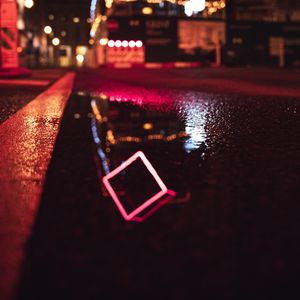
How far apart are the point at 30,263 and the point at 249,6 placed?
4035cm

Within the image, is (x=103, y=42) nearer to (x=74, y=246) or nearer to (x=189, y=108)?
(x=189, y=108)

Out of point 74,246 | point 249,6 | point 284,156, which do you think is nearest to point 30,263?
point 74,246

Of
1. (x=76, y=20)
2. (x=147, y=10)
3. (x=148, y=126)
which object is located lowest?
(x=148, y=126)

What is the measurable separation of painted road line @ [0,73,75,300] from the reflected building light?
105 cm

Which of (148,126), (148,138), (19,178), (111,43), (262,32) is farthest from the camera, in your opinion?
(262,32)

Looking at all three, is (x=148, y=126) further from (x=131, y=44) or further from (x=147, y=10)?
(x=147, y=10)

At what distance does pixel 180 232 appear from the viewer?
7.20ft

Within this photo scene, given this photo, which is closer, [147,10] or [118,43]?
[118,43]

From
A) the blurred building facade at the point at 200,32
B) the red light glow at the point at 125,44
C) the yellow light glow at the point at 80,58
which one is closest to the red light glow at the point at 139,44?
the blurred building facade at the point at 200,32

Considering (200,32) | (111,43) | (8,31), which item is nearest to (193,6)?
(200,32)

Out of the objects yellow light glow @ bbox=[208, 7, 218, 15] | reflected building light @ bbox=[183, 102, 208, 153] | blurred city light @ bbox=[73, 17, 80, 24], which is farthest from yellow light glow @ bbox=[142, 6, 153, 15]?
blurred city light @ bbox=[73, 17, 80, 24]

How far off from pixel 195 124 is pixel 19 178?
2957 millimetres

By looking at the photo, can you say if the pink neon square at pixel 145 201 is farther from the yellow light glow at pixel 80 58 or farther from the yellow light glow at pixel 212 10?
the yellow light glow at pixel 80 58

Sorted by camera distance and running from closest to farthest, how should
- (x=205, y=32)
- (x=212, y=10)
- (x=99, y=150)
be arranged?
(x=99, y=150), (x=205, y=32), (x=212, y=10)
